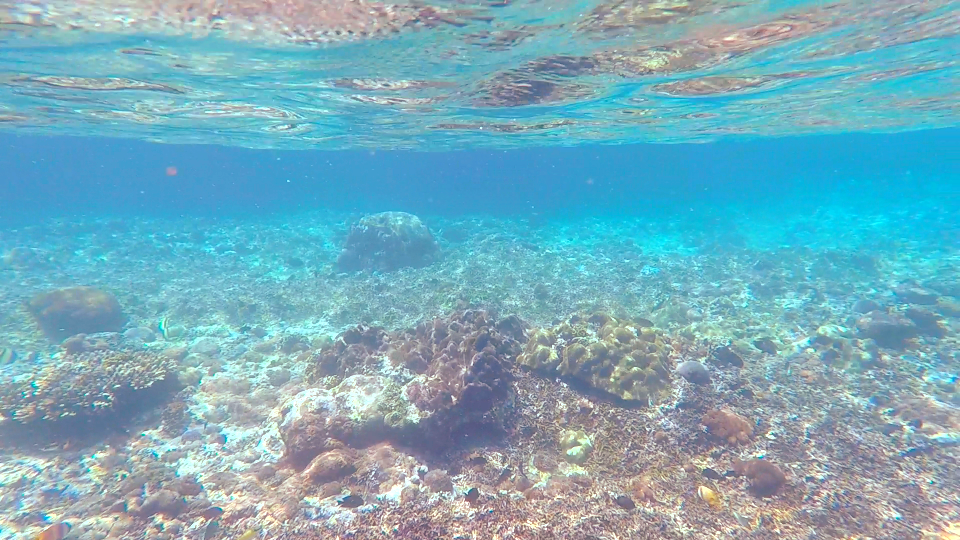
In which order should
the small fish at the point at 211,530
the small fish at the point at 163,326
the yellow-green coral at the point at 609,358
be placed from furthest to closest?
the small fish at the point at 163,326 → the yellow-green coral at the point at 609,358 → the small fish at the point at 211,530

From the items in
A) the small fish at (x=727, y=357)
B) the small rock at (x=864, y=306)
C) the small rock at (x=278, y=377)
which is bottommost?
the small rock at (x=278, y=377)

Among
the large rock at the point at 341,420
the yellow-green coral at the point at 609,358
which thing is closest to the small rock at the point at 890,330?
the yellow-green coral at the point at 609,358

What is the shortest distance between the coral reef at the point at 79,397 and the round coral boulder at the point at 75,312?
5752mm

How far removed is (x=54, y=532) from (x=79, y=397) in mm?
4430

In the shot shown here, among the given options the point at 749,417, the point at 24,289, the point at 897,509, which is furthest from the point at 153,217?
the point at 897,509

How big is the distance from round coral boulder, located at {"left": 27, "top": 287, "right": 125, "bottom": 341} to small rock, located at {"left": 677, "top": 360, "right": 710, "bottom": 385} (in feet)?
66.1

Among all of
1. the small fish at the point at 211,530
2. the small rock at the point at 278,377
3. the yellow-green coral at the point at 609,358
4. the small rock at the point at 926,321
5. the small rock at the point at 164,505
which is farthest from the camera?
the small rock at the point at 926,321

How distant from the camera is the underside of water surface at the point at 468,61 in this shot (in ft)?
32.2

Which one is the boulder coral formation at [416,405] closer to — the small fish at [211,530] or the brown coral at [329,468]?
the brown coral at [329,468]

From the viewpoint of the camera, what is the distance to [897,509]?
717 centimetres

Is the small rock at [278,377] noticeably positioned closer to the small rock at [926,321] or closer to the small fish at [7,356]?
the small fish at [7,356]

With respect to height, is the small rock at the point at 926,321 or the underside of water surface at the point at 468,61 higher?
the underside of water surface at the point at 468,61

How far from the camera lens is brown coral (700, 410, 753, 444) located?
8.79 meters

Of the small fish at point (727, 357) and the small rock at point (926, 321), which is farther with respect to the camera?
the small rock at point (926, 321)
